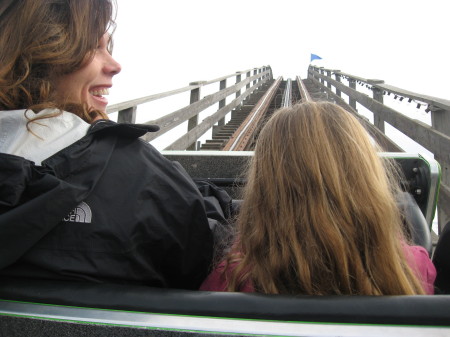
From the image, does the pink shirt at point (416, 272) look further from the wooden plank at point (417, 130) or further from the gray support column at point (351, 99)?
the gray support column at point (351, 99)

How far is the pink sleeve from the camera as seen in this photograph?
97 cm

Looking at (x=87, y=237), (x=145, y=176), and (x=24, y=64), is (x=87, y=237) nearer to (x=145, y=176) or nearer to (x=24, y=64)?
(x=145, y=176)

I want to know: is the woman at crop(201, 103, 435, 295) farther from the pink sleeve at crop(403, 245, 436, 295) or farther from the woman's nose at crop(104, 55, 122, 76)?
the woman's nose at crop(104, 55, 122, 76)

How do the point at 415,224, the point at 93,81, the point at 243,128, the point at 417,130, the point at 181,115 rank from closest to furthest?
1. the point at 93,81
2. the point at 415,224
3. the point at 417,130
4. the point at 181,115
5. the point at 243,128

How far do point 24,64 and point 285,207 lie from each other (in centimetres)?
78

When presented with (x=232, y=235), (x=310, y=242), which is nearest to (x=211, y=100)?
(x=232, y=235)

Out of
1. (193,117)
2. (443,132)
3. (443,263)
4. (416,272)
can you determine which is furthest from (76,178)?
(193,117)

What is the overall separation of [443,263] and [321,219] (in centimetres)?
45

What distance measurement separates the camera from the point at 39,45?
0.95m

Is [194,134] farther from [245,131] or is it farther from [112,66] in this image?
[112,66]

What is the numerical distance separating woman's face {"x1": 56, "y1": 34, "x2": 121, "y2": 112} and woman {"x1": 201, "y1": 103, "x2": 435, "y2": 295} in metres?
0.55

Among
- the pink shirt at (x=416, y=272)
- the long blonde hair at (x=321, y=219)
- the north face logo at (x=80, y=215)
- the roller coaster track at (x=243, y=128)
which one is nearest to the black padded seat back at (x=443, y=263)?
the pink shirt at (x=416, y=272)

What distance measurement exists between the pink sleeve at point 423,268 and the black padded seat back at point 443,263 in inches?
2.1

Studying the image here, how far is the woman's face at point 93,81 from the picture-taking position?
3.40 ft
